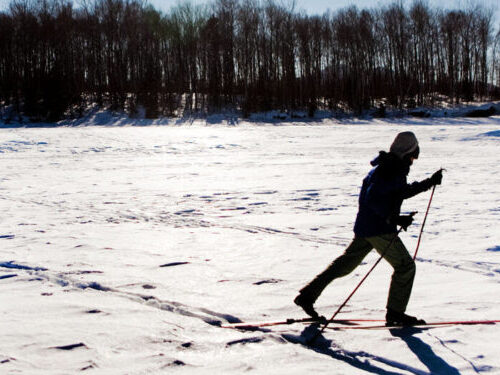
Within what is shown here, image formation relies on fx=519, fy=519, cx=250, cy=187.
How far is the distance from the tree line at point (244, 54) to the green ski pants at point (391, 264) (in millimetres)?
39438

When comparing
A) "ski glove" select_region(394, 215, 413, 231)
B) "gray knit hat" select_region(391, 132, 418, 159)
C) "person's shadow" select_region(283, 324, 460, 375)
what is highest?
"gray knit hat" select_region(391, 132, 418, 159)

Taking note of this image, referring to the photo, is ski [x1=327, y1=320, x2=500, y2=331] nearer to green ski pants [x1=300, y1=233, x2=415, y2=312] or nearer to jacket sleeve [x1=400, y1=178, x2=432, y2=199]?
green ski pants [x1=300, y1=233, x2=415, y2=312]

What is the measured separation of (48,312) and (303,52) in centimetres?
4379

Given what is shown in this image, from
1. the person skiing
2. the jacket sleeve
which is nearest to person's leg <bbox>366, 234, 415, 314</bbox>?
the person skiing

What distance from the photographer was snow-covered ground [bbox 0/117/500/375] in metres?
3.49

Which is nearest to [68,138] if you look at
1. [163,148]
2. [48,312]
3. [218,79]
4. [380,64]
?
[163,148]

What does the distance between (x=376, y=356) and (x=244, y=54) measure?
44262 mm

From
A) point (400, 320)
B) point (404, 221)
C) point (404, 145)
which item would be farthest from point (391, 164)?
point (400, 320)

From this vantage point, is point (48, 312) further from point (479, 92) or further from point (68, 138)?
point (479, 92)

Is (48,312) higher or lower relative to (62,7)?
lower

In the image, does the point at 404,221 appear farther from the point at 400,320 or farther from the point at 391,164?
the point at 400,320

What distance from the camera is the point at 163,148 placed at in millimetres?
20312

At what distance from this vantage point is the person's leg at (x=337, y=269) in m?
3.98

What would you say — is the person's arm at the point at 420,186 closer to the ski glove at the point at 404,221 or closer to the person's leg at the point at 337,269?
the ski glove at the point at 404,221
